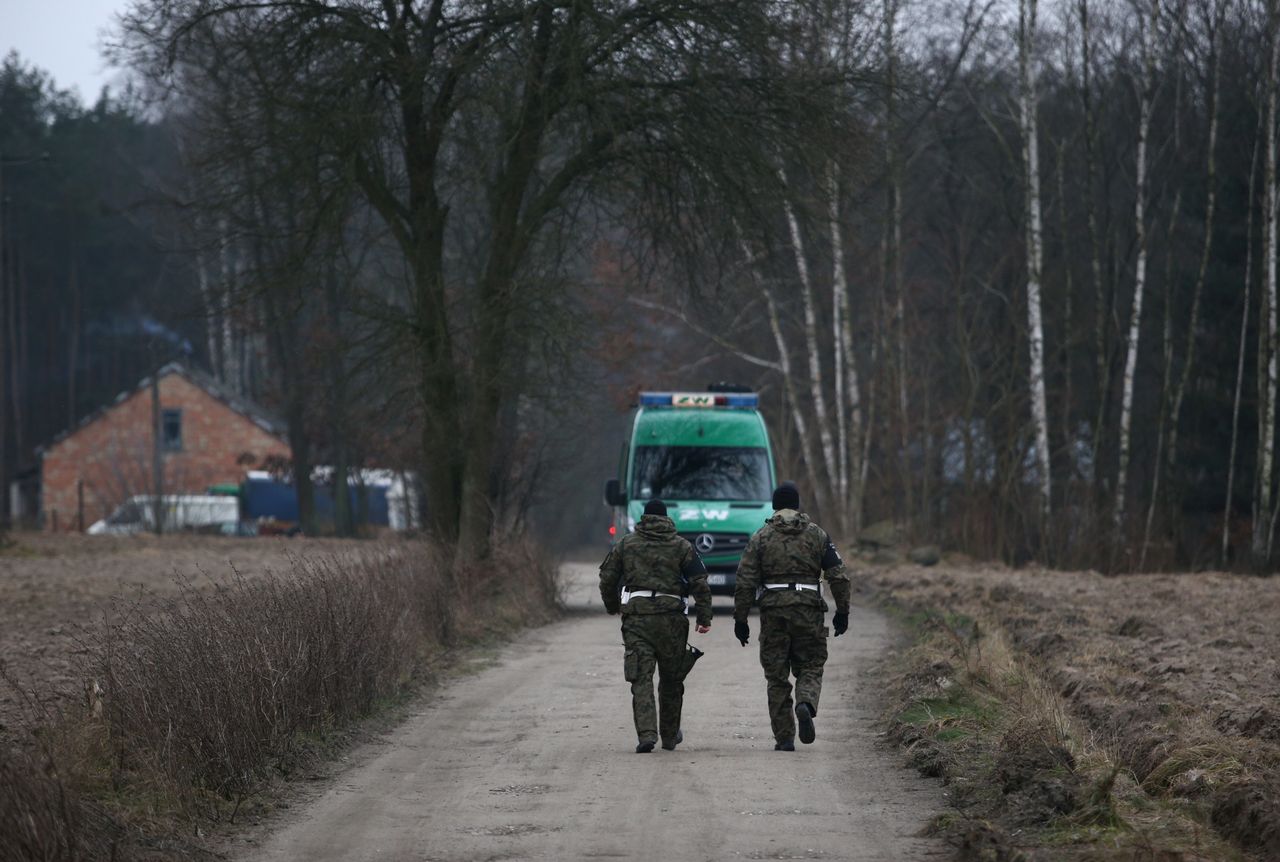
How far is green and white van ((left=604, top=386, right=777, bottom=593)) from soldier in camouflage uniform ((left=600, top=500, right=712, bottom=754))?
38.7 ft

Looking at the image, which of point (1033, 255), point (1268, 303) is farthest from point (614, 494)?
point (1268, 303)

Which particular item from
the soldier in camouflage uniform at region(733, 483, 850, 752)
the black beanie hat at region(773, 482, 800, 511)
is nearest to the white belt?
the soldier in camouflage uniform at region(733, 483, 850, 752)

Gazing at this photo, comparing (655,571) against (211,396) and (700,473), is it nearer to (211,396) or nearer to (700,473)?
(700,473)

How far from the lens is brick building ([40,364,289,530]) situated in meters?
65.8

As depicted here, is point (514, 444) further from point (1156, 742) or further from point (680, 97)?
point (1156, 742)

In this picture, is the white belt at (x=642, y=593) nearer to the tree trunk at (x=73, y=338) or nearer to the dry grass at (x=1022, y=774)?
the dry grass at (x=1022, y=774)

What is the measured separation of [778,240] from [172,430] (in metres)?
48.2

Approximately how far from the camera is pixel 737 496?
24891 millimetres

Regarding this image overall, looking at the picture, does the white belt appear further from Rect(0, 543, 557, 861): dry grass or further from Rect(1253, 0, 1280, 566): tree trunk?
Rect(1253, 0, 1280, 566): tree trunk

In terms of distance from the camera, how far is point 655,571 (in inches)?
480

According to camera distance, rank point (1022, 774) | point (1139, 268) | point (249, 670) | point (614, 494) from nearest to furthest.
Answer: point (1022, 774), point (249, 670), point (614, 494), point (1139, 268)

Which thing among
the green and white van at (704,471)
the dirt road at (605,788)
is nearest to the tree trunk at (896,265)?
the green and white van at (704,471)

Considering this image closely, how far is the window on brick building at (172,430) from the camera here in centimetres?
6669

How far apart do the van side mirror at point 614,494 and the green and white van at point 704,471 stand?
14 millimetres
